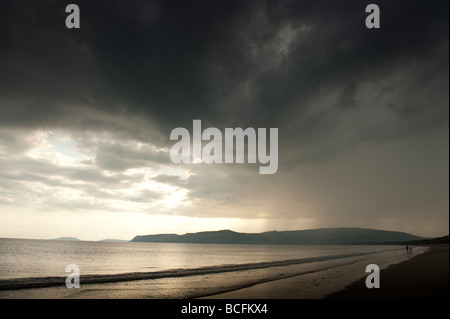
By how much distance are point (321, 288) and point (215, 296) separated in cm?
818

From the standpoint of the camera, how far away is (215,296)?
745 inches
